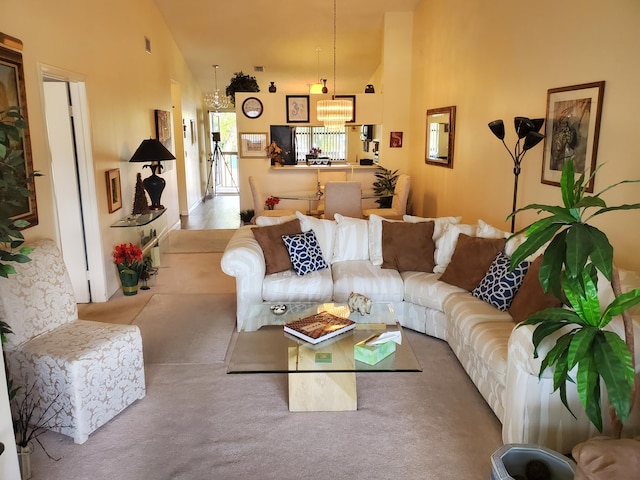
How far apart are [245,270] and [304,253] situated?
0.54 metres

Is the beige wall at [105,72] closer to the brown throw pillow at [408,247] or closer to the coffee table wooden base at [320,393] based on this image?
the coffee table wooden base at [320,393]

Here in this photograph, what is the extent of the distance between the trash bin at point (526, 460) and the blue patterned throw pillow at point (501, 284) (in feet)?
4.23

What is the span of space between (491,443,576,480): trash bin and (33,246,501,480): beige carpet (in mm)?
312

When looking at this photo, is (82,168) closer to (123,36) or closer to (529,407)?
(123,36)

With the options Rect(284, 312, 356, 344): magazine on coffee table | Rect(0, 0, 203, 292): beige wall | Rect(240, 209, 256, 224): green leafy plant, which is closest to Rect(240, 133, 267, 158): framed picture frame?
Rect(240, 209, 256, 224): green leafy plant

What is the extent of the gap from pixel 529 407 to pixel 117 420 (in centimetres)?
222

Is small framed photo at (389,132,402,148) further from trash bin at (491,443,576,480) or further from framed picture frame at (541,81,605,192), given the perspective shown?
trash bin at (491,443,576,480)

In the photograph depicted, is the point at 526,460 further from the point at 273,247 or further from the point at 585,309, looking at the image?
the point at 273,247

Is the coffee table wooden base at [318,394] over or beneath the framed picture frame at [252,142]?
beneath

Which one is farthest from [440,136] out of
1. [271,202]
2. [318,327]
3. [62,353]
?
[62,353]

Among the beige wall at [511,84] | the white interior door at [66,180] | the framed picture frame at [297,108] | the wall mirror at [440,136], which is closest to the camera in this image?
the beige wall at [511,84]

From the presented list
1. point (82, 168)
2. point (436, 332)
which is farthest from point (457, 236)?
point (82, 168)

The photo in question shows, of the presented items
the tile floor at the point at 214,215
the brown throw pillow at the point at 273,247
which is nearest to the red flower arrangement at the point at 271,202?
the tile floor at the point at 214,215

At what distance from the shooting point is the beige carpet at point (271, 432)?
7.77 ft
